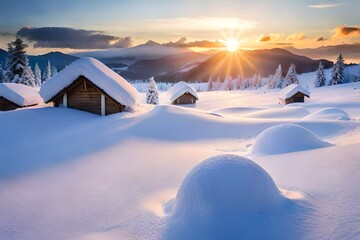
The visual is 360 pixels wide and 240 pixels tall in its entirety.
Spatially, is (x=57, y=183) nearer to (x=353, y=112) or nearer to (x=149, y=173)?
(x=149, y=173)

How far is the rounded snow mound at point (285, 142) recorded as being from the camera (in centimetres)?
1200

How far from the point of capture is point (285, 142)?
12250 mm

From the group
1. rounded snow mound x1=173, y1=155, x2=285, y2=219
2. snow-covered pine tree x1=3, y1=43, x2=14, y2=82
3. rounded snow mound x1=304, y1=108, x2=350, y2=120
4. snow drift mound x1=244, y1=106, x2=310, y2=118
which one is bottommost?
snow drift mound x1=244, y1=106, x2=310, y2=118

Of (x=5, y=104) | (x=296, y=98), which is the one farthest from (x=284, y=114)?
(x=5, y=104)

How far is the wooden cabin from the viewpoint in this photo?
48928 millimetres

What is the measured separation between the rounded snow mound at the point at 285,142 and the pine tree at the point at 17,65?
4223 cm

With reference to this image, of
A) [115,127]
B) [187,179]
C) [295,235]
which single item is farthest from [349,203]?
[115,127]

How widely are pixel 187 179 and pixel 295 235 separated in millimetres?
2494

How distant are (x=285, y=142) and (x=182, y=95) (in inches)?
1527

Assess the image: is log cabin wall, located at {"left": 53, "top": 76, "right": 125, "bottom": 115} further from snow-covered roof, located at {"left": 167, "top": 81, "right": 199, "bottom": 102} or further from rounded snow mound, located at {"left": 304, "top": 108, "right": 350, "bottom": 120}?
snow-covered roof, located at {"left": 167, "top": 81, "right": 199, "bottom": 102}

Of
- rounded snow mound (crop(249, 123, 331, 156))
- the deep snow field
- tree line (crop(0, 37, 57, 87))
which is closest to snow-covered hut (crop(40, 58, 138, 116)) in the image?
the deep snow field

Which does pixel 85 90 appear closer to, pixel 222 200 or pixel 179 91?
pixel 222 200

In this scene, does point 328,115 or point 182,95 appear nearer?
point 328,115

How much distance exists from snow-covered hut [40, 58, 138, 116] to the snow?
1372 centimetres
